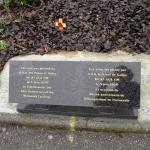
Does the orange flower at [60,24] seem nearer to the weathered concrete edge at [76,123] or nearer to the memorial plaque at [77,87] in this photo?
the memorial plaque at [77,87]

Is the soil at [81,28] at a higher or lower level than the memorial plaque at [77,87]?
higher

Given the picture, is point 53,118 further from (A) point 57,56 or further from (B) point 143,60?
(B) point 143,60

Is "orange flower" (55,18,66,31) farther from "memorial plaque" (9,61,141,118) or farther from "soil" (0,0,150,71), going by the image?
"memorial plaque" (9,61,141,118)

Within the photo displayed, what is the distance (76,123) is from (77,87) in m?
0.38

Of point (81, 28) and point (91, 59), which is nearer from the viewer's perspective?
point (91, 59)

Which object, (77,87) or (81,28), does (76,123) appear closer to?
(77,87)

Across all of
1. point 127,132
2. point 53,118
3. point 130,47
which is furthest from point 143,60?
point 53,118

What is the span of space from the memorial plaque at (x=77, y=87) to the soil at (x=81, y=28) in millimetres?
286

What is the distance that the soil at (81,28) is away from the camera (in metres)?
4.54

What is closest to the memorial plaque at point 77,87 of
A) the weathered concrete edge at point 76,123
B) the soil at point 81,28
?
the weathered concrete edge at point 76,123

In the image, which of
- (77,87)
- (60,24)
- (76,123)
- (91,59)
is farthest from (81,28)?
(76,123)

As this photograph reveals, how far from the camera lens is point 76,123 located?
439 cm

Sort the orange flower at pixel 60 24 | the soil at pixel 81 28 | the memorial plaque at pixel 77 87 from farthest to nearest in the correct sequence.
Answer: the orange flower at pixel 60 24 < the soil at pixel 81 28 < the memorial plaque at pixel 77 87

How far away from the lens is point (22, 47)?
4.74 metres
